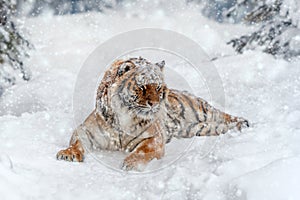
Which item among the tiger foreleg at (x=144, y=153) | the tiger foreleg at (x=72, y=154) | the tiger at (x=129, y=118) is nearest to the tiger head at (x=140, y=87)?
the tiger at (x=129, y=118)

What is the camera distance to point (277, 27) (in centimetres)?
697

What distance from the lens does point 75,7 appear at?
34.3 feet

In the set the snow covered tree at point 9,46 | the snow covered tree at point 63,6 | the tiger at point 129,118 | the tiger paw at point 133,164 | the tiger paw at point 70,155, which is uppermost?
the snow covered tree at point 63,6

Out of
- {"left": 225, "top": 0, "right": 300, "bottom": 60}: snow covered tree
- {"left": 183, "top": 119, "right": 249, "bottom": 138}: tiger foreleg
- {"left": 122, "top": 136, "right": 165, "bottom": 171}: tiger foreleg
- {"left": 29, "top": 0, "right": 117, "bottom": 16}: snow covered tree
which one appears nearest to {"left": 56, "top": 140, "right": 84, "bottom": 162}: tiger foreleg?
{"left": 122, "top": 136, "right": 165, "bottom": 171}: tiger foreleg

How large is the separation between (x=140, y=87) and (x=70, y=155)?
0.85m

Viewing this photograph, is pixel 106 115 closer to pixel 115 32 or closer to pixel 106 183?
pixel 106 183

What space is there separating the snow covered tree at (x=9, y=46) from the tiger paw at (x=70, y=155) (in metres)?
3.24

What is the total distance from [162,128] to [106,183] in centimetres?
114

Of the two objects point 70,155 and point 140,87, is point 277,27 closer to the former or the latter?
point 140,87

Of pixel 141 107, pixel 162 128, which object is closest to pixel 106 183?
pixel 141 107

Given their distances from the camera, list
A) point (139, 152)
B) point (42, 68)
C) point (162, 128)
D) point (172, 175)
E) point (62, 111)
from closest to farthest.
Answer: point (172, 175)
point (139, 152)
point (162, 128)
point (62, 111)
point (42, 68)

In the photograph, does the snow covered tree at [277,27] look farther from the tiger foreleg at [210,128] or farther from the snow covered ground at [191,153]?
the tiger foreleg at [210,128]

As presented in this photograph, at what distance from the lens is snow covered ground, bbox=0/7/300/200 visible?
2.76 metres

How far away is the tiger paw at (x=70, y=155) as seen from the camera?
3672 mm
